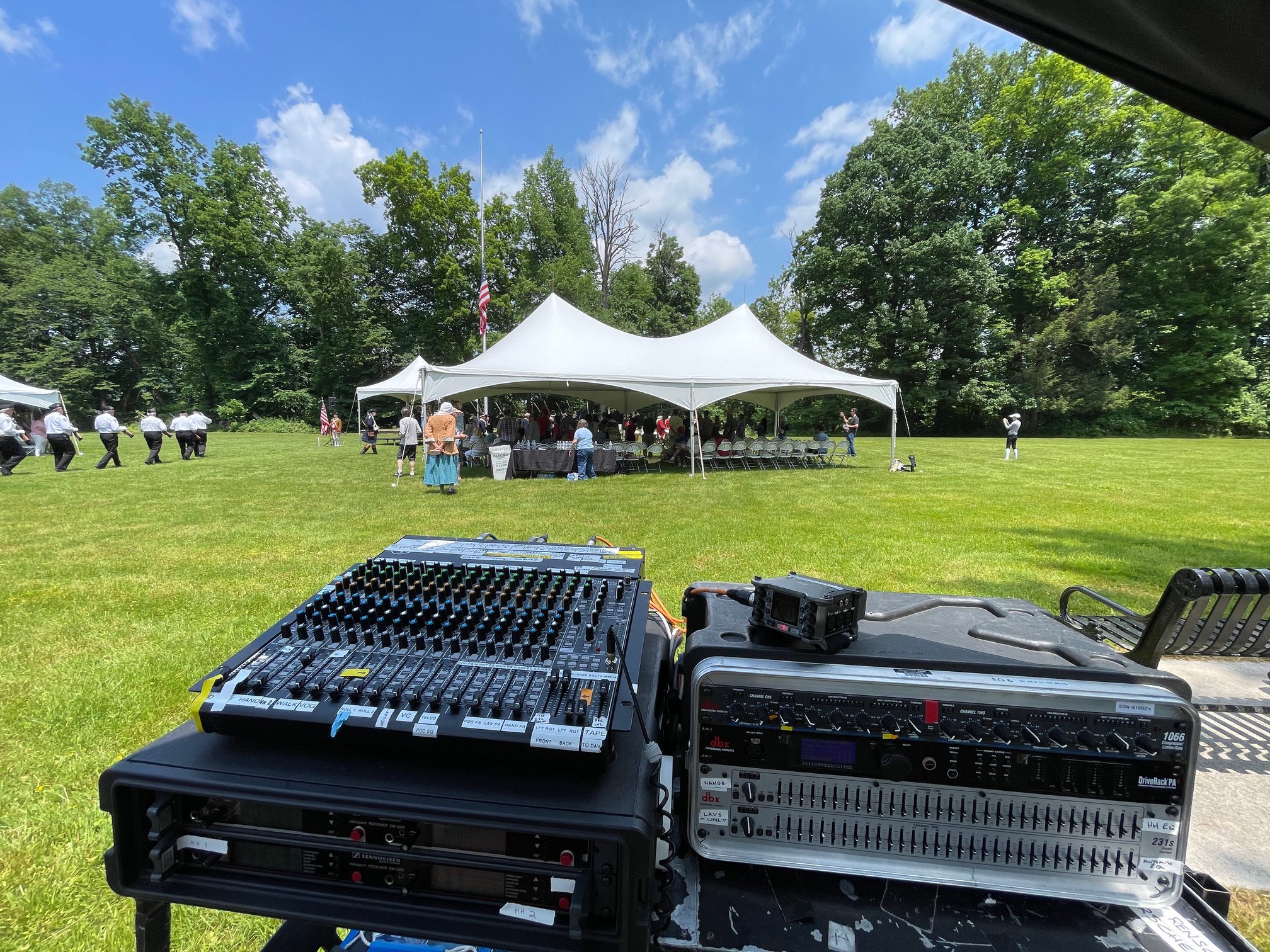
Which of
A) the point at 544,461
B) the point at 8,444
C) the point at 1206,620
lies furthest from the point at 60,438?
the point at 1206,620

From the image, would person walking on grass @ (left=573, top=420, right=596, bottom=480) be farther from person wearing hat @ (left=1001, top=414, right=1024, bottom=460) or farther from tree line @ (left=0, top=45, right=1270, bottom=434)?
tree line @ (left=0, top=45, right=1270, bottom=434)

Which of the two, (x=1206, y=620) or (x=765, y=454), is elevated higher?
(x=765, y=454)

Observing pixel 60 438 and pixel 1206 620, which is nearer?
pixel 1206 620

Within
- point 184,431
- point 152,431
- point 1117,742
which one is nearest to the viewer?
point 1117,742

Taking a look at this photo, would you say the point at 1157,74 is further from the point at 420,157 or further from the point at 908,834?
the point at 420,157

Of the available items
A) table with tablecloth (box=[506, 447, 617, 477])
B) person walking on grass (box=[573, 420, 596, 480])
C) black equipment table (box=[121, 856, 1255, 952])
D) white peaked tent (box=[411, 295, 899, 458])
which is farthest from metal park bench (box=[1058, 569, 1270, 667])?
table with tablecloth (box=[506, 447, 617, 477])

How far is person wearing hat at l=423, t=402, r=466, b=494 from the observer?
32.4 feet

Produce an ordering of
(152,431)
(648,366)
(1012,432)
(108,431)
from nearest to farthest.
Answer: (648,366) → (108,431) → (152,431) → (1012,432)

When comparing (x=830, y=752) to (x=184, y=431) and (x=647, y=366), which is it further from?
(x=184, y=431)

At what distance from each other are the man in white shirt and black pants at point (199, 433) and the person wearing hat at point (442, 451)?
36.8ft

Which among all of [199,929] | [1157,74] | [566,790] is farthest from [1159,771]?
[199,929]

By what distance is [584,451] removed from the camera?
41.1 feet

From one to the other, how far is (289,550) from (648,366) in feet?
29.0

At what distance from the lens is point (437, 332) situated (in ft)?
119
